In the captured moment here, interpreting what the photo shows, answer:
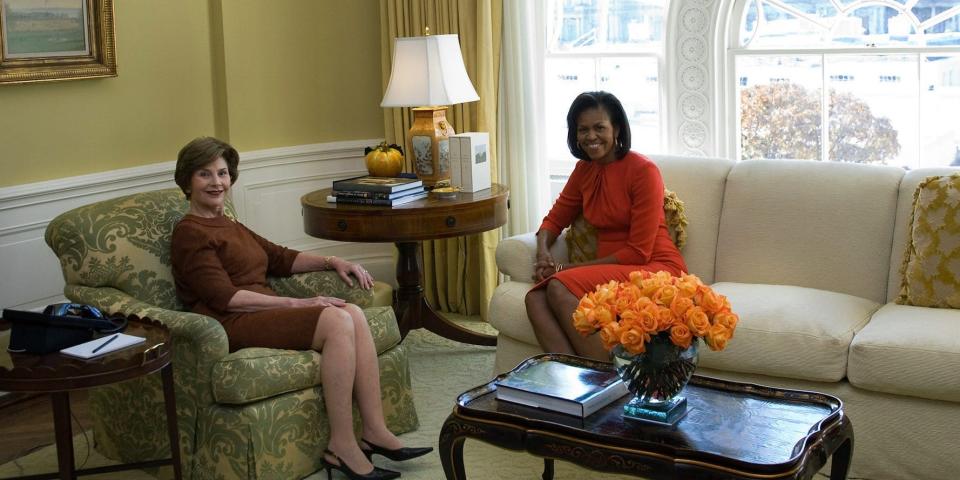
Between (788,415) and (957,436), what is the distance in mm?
831

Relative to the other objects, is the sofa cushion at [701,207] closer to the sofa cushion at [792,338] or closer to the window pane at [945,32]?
the sofa cushion at [792,338]

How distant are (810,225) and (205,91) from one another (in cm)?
275

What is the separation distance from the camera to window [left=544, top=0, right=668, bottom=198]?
16.2 feet

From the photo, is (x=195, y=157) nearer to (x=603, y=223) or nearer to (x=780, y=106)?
(x=603, y=223)

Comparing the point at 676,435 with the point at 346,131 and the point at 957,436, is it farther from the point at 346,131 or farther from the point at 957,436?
the point at 346,131

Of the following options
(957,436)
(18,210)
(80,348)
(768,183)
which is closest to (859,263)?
(768,183)

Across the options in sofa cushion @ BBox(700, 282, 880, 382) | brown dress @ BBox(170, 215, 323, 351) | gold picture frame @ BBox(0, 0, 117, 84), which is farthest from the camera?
gold picture frame @ BBox(0, 0, 117, 84)

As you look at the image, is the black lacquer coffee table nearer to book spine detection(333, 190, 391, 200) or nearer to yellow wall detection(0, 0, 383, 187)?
book spine detection(333, 190, 391, 200)

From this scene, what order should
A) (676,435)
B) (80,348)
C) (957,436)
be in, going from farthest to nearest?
(957,436)
(80,348)
(676,435)

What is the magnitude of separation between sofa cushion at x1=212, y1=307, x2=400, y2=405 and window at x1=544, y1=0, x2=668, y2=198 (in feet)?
7.13

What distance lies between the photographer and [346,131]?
550 centimetres

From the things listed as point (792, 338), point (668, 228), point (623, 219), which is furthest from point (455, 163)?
point (792, 338)

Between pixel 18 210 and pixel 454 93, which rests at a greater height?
pixel 454 93

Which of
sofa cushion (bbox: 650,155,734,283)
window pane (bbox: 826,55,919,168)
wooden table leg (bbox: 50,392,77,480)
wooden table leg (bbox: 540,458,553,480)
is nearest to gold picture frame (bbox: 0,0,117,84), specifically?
wooden table leg (bbox: 50,392,77,480)
